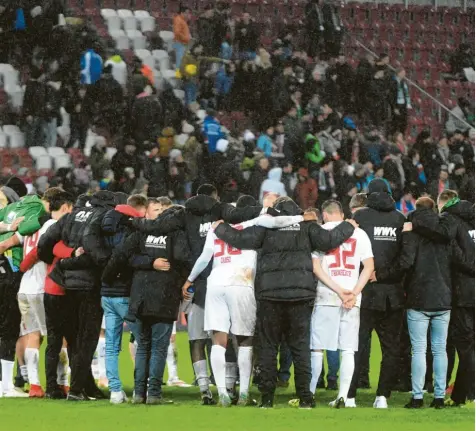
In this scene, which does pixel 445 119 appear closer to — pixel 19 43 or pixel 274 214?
pixel 19 43

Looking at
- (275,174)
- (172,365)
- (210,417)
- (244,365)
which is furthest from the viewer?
(275,174)

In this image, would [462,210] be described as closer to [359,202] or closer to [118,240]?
[359,202]

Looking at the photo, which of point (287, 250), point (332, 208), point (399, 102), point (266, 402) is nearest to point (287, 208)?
point (287, 250)

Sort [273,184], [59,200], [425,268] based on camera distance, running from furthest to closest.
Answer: [273,184], [59,200], [425,268]

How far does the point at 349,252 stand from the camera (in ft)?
35.6

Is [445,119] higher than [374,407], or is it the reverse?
[445,119]

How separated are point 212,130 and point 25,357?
1153 cm

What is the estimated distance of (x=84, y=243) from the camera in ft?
36.2

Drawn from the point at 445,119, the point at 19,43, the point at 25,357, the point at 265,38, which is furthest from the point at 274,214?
the point at 445,119

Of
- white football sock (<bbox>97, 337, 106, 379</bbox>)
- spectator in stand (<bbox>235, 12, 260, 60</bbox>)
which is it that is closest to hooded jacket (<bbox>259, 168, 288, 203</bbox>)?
spectator in stand (<bbox>235, 12, 260, 60</bbox>)

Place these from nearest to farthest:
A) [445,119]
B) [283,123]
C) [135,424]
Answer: [135,424], [283,123], [445,119]

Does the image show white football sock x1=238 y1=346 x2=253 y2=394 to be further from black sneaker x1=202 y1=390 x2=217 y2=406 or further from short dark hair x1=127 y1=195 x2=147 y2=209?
short dark hair x1=127 y1=195 x2=147 y2=209

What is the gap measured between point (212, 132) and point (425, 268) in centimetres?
1213

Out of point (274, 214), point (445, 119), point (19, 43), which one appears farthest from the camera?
point (445, 119)
